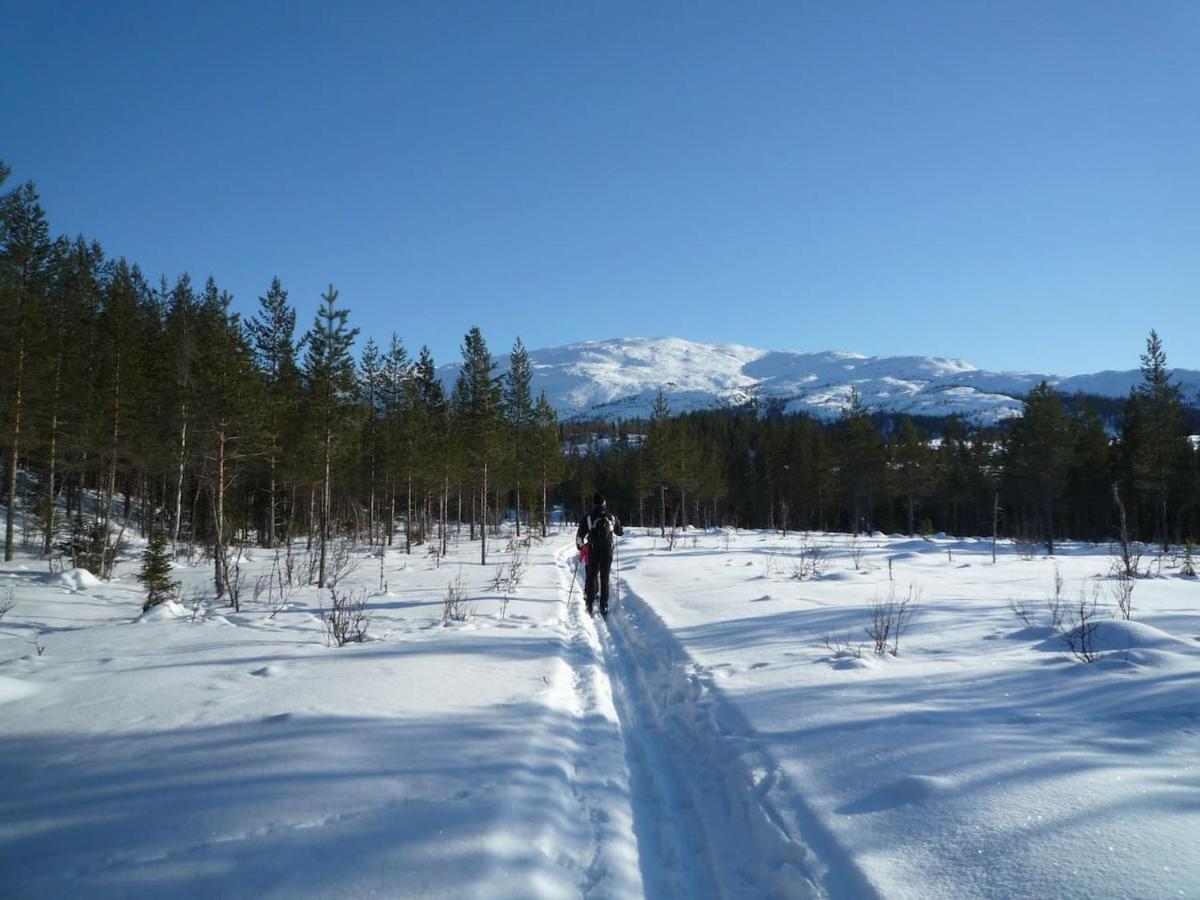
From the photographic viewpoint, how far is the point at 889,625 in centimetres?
675

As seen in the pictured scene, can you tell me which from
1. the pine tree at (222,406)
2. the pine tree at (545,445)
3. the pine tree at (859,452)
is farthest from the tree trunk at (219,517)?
the pine tree at (859,452)

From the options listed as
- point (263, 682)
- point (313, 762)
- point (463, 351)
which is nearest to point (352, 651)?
point (263, 682)

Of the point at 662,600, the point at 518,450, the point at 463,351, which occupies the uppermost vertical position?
the point at 463,351

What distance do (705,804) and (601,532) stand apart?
21.1 ft

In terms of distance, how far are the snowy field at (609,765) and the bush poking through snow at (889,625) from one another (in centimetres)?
16

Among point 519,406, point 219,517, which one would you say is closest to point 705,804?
point 219,517

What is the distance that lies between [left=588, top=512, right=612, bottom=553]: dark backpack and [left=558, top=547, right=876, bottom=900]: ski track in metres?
3.71

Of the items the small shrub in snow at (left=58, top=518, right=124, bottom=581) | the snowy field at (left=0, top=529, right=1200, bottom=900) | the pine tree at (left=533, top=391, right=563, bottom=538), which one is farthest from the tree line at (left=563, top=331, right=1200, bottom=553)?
the small shrub in snow at (left=58, top=518, right=124, bottom=581)

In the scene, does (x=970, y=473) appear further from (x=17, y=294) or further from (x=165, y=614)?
(x=17, y=294)

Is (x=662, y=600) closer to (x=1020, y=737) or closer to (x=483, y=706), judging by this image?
(x=483, y=706)

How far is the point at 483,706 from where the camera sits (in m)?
4.79

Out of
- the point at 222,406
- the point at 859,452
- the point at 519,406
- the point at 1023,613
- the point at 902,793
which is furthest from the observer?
the point at 859,452

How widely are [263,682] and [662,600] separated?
705 cm

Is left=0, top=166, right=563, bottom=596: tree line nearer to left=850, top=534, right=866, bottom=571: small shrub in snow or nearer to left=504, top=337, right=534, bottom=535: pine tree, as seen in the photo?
left=504, top=337, right=534, bottom=535: pine tree
